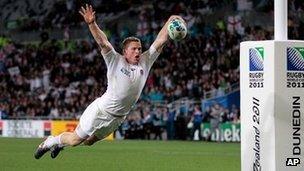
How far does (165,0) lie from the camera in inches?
1427

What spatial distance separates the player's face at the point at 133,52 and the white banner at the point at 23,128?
21.2 metres

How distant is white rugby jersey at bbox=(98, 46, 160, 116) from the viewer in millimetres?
11586

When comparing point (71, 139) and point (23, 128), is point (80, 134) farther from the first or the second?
point (23, 128)

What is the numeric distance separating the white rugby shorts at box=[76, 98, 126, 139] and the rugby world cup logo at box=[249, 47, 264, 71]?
286cm

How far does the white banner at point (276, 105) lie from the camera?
941cm

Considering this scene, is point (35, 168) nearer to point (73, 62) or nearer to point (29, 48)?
point (73, 62)

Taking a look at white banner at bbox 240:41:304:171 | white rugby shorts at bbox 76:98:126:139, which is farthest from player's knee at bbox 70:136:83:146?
white banner at bbox 240:41:304:171

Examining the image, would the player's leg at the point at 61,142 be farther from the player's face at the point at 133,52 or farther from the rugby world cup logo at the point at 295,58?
the rugby world cup logo at the point at 295,58

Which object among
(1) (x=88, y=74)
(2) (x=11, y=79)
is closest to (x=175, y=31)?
(1) (x=88, y=74)

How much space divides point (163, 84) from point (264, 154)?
74.3 feet

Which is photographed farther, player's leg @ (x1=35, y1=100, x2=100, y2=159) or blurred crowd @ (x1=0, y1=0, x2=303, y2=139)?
blurred crowd @ (x1=0, y1=0, x2=303, y2=139)

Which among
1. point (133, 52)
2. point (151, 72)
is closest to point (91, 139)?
point (133, 52)

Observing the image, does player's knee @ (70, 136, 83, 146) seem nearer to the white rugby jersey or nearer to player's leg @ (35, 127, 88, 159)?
player's leg @ (35, 127, 88, 159)

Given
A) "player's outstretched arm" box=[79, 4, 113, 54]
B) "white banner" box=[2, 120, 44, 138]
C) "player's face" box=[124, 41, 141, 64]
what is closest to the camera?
"player's outstretched arm" box=[79, 4, 113, 54]
